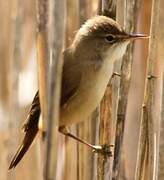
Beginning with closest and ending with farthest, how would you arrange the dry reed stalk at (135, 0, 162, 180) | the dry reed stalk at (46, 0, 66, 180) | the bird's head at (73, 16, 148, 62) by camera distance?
the dry reed stalk at (46, 0, 66, 180) < the dry reed stalk at (135, 0, 162, 180) < the bird's head at (73, 16, 148, 62)

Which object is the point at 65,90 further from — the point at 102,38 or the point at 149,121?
the point at 149,121

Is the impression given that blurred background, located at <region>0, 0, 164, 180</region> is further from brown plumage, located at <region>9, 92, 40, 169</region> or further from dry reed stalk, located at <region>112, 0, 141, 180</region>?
brown plumage, located at <region>9, 92, 40, 169</region>

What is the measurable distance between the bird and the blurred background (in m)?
0.09

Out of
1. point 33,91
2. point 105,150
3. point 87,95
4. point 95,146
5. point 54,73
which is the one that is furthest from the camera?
point 33,91

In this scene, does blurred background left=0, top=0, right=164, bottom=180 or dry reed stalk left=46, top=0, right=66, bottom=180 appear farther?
blurred background left=0, top=0, right=164, bottom=180


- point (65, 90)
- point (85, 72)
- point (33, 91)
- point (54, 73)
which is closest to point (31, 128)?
point (65, 90)

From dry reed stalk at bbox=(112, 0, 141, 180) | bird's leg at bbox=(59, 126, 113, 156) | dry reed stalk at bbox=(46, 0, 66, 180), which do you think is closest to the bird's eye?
dry reed stalk at bbox=(112, 0, 141, 180)

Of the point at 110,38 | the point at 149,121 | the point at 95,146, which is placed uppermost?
the point at 110,38

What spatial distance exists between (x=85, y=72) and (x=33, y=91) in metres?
0.63

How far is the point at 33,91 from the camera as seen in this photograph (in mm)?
2961

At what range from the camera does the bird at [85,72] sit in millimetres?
2328

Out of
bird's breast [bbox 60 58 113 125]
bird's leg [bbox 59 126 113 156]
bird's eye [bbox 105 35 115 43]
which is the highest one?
bird's eye [bbox 105 35 115 43]

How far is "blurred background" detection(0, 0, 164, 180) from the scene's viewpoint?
7.94 ft

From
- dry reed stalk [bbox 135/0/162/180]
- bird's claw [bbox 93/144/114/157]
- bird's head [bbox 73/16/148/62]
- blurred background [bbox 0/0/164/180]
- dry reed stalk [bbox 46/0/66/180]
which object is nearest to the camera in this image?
dry reed stalk [bbox 46/0/66/180]
